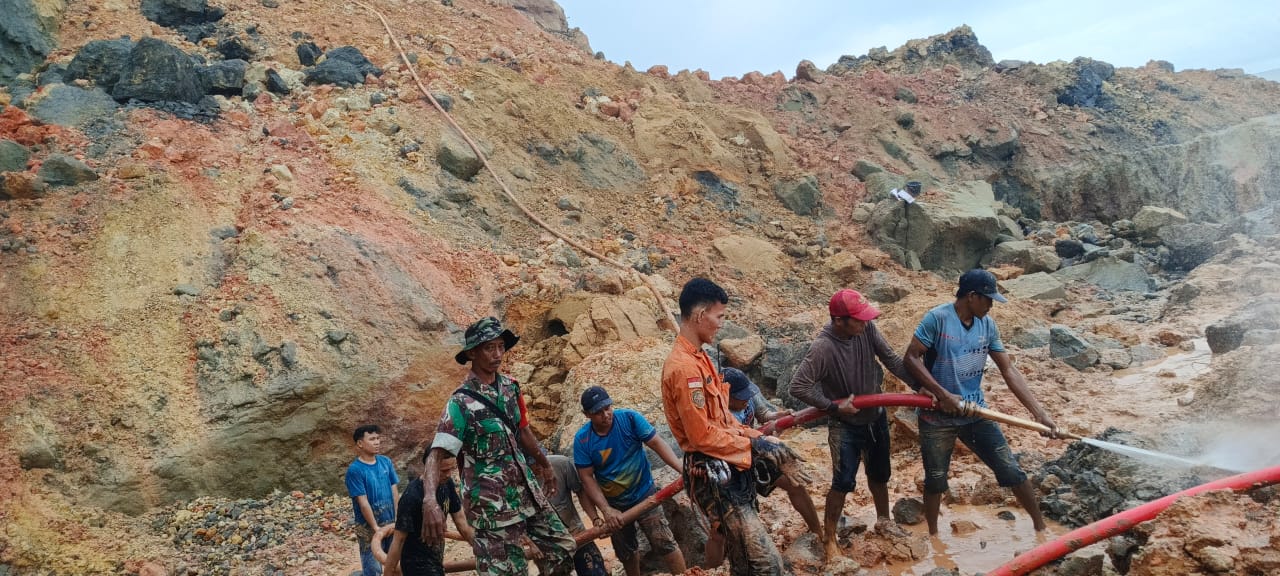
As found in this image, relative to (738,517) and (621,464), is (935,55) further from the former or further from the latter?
(738,517)

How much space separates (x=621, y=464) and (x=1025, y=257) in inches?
413

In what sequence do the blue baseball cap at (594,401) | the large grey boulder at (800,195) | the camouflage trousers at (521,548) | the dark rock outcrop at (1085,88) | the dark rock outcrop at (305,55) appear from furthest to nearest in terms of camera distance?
1. the dark rock outcrop at (1085,88)
2. the large grey boulder at (800,195)
3. the dark rock outcrop at (305,55)
4. the blue baseball cap at (594,401)
5. the camouflage trousers at (521,548)

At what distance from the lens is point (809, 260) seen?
12461mm

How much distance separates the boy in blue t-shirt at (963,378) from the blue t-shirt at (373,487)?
3.26 m

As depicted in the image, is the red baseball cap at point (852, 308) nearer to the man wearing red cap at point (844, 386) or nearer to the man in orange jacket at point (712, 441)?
the man wearing red cap at point (844, 386)

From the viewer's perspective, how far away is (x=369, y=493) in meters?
5.34

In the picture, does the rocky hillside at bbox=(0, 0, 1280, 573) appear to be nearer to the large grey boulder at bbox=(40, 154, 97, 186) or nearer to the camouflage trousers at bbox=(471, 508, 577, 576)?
the large grey boulder at bbox=(40, 154, 97, 186)

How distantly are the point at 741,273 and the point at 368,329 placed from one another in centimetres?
526

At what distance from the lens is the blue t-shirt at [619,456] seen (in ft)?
15.3

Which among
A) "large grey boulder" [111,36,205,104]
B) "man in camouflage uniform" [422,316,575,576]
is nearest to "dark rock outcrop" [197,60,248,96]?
"large grey boulder" [111,36,205,104]

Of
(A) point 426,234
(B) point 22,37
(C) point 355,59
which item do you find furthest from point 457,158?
(B) point 22,37

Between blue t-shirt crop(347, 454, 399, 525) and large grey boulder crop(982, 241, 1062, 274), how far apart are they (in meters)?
10.6

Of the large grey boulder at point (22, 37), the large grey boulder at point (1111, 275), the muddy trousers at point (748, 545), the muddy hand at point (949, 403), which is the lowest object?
the large grey boulder at point (22, 37)

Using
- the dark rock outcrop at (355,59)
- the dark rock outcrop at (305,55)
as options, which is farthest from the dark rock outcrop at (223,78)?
the dark rock outcrop at (355,59)
